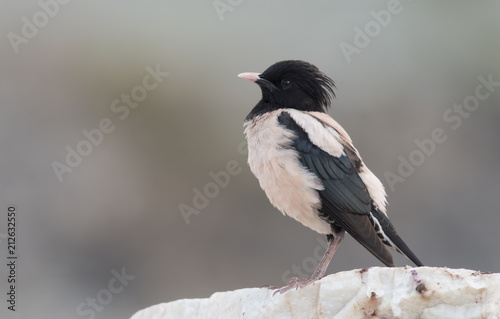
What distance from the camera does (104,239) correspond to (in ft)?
39.7

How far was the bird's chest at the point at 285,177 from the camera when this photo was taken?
7098 millimetres

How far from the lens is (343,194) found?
7.09 m

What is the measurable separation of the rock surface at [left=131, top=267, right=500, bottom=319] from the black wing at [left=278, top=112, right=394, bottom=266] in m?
1.13

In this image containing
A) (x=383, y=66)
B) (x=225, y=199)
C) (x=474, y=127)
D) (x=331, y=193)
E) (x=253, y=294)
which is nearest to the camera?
(x=253, y=294)

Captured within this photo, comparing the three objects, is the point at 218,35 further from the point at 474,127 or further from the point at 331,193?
the point at 331,193

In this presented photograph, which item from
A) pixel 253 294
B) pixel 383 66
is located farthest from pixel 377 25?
pixel 253 294

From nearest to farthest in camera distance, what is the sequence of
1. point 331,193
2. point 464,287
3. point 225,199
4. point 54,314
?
1. point 464,287
2. point 331,193
3. point 54,314
4. point 225,199

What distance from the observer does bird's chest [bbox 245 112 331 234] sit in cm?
710

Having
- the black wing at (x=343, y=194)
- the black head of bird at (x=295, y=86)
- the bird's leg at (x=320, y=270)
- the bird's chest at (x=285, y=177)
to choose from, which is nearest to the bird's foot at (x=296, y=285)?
the bird's leg at (x=320, y=270)

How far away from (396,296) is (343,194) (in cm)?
194

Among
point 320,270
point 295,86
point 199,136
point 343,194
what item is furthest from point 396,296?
point 199,136

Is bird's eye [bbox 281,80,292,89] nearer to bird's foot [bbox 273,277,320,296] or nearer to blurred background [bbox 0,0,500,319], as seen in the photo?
bird's foot [bbox 273,277,320,296]

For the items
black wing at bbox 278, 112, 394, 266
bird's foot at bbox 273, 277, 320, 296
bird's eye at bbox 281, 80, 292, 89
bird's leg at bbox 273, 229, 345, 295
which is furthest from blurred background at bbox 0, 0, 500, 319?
bird's foot at bbox 273, 277, 320, 296

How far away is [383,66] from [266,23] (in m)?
2.41
